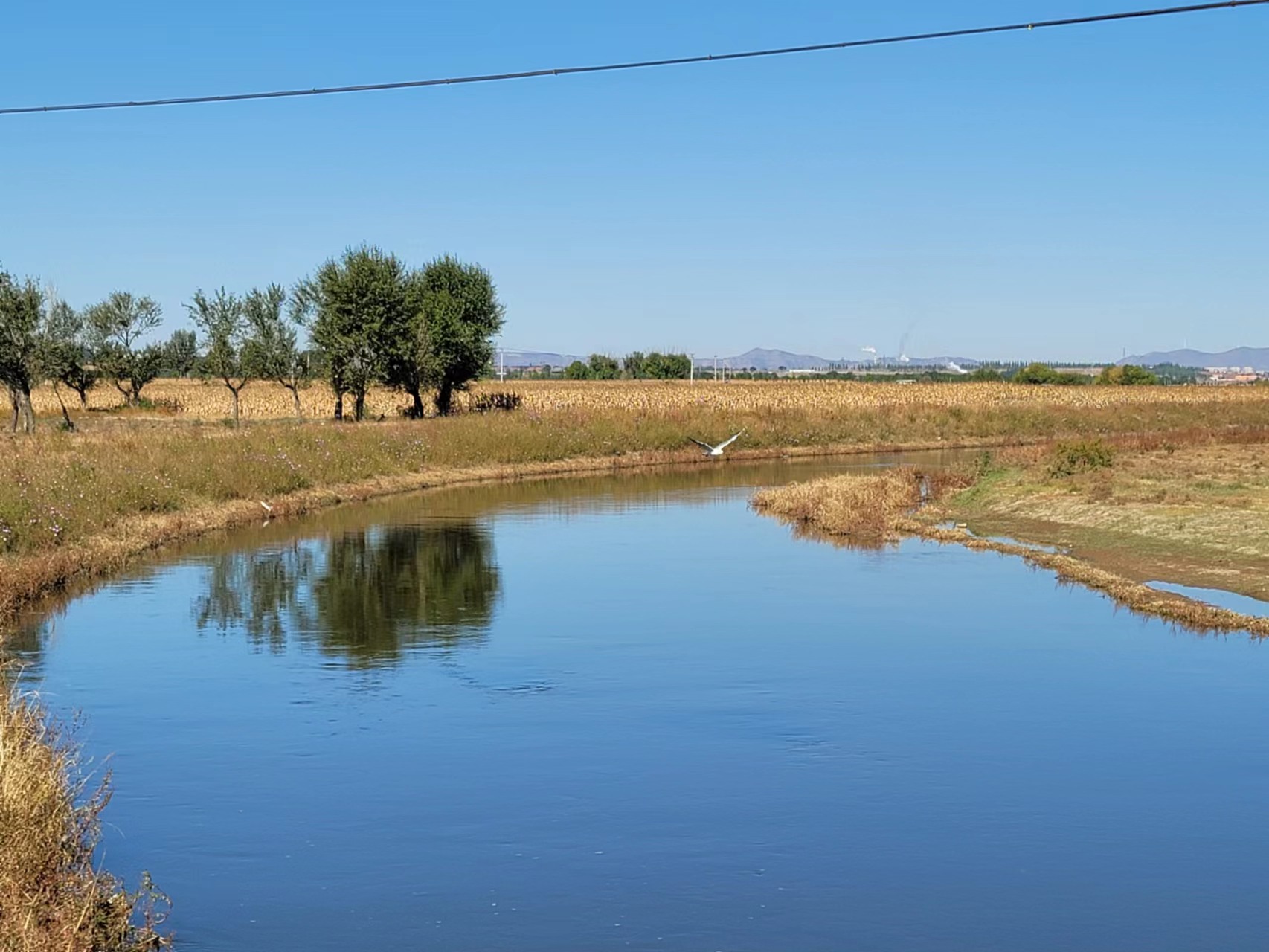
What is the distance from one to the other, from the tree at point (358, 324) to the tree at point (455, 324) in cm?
245

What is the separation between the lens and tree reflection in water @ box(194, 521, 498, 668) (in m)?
20.9

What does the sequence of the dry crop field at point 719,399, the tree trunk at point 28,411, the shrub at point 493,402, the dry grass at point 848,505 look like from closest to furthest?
the dry grass at point 848,505
the tree trunk at point 28,411
the shrub at point 493,402
the dry crop field at point 719,399

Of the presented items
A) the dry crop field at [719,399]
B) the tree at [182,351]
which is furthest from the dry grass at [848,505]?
the tree at [182,351]

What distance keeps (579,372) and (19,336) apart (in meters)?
98.5

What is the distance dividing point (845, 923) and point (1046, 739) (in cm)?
568

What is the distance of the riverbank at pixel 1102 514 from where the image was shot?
24.6 meters

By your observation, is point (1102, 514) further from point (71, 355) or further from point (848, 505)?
point (71, 355)

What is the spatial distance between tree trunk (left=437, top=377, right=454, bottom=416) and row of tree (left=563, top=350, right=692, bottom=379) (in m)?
76.3

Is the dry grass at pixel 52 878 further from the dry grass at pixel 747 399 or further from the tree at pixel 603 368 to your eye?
the tree at pixel 603 368

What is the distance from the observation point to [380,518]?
37281mm

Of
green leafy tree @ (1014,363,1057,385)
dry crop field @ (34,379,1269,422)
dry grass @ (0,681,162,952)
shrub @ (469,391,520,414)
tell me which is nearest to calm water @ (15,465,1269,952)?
dry grass @ (0,681,162,952)

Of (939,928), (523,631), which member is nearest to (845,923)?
(939,928)

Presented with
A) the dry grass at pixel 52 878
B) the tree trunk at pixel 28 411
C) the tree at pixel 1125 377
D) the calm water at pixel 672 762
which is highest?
the tree trunk at pixel 28 411

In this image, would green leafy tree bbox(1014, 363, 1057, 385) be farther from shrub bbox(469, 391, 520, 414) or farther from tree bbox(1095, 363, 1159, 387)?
shrub bbox(469, 391, 520, 414)
